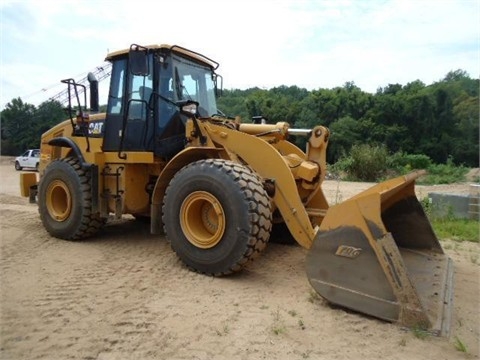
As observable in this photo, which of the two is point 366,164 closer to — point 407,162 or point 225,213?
point 407,162

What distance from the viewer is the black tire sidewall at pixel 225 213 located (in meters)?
4.07

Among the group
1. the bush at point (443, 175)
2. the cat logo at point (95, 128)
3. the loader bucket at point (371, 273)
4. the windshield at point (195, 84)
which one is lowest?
the bush at point (443, 175)

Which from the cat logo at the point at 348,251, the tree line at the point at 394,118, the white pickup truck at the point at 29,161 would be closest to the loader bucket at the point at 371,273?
the cat logo at the point at 348,251

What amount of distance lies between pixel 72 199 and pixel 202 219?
223 cm

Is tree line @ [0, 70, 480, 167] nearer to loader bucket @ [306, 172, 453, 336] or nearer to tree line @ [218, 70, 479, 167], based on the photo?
tree line @ [218, 70, 479, 167]

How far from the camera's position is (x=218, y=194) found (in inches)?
168

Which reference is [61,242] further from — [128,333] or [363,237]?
[363,237]

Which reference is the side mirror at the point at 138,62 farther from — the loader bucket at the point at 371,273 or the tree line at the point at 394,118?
the tree line at the point at 394,118

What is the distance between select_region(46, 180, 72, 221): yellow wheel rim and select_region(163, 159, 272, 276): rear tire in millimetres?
2074

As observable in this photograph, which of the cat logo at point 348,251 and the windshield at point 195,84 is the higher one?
the windshield at point 195,84

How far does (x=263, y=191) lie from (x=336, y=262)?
1.03m

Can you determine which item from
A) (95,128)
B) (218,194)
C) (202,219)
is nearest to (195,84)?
(95,128)

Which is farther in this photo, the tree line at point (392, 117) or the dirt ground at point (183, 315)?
the tree line at point (392, 117)

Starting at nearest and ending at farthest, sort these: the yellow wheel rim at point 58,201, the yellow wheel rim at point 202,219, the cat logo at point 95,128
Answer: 1. the yellow wheel rim at point 202,219
2. the yellow wheel rim at point 58,201
3. the cat logo at point 95,128
